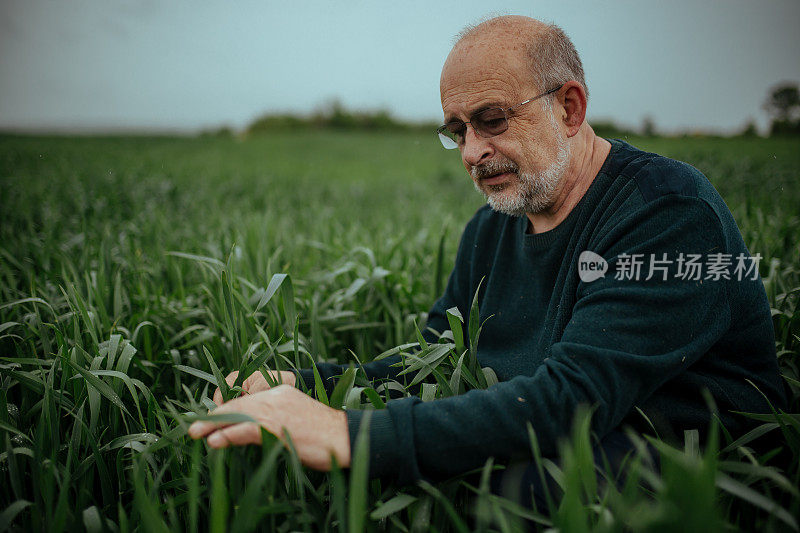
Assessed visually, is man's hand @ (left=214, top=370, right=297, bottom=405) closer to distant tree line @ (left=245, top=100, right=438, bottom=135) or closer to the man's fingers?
the man's fingers

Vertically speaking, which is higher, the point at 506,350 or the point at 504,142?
the point at 504,142

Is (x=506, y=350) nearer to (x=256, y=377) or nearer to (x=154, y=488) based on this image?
(x=256, y=377)

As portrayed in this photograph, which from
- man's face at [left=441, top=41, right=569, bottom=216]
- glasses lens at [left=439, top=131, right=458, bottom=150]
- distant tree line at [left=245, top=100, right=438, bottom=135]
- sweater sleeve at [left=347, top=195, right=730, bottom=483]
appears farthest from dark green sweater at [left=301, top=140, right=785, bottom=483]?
distant tree line at [left=245, top=100, right=438, bottom=135]

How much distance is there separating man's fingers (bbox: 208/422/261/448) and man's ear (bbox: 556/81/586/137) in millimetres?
1214

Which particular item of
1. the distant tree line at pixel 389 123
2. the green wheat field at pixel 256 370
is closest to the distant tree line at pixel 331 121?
the distant tree line at pixel 389 123

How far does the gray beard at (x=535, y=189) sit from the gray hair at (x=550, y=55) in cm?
10

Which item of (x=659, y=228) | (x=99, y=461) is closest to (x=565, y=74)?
(x=659, y=228)

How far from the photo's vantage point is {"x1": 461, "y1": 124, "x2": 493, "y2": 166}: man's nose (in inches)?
57.6

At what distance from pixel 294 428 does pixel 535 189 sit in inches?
38.6

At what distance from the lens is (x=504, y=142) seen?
143cm

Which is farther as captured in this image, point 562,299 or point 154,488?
point 562,299

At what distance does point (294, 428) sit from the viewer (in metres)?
0.94

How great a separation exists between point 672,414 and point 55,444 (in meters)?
1.55

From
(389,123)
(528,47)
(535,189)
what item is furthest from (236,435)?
(389,123)
